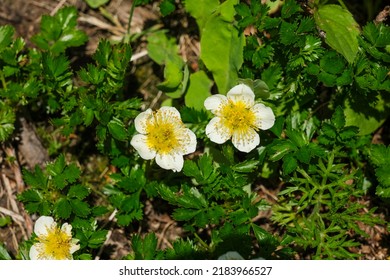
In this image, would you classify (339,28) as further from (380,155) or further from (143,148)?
(143,148)

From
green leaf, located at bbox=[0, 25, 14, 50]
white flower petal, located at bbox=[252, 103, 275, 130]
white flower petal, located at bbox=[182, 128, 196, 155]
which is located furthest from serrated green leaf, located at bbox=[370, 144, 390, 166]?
green leaf, located at bbox=[0, 25, 14, 50]

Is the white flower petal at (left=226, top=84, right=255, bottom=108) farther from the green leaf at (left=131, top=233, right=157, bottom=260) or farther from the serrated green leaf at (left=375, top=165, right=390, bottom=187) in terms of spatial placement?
the green leaf at (left=131, top=233, right=157, bottom=260)

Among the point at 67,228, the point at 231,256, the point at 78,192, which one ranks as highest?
the point at 78,192

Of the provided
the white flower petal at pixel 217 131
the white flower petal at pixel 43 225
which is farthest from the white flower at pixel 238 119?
the white flower petal at pixel 43 225

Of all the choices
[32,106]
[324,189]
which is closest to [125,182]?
[32,106]

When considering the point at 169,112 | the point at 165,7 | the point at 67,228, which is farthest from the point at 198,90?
the point at 67,228

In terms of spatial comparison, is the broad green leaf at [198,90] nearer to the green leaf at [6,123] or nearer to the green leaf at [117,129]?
the green leaf at [117,129]
